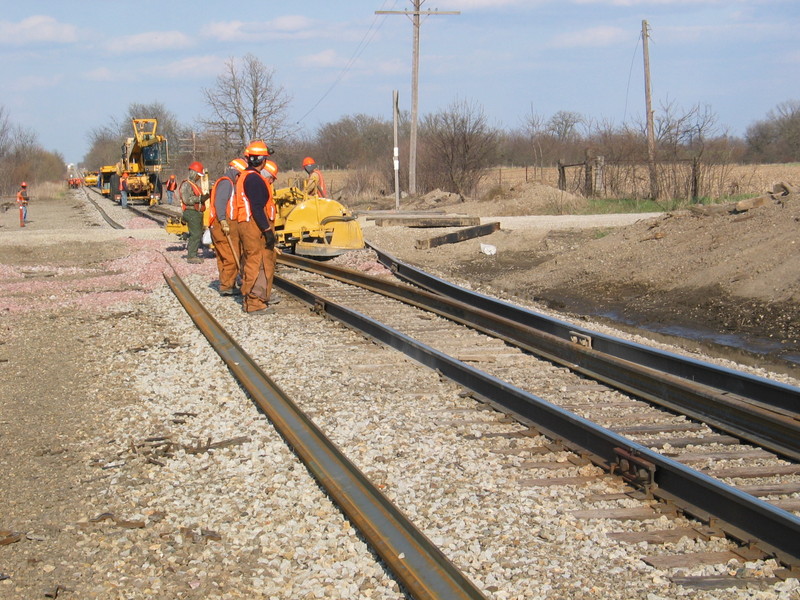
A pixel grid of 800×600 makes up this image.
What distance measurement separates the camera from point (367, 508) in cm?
459

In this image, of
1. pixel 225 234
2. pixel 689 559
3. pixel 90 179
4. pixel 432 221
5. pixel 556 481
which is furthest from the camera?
pixel 90 179

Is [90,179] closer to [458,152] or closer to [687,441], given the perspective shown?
[458,152]

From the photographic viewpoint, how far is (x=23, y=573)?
4129mm

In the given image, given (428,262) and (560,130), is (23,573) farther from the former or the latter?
(560,130)

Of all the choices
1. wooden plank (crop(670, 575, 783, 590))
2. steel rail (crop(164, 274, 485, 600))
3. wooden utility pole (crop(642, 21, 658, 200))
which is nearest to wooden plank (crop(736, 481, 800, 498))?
wooden plank (crop(670, 575, 783, 590))

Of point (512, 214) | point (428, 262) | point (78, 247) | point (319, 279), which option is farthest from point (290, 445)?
point (512, 214)

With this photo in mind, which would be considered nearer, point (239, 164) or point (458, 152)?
point (239, 164)

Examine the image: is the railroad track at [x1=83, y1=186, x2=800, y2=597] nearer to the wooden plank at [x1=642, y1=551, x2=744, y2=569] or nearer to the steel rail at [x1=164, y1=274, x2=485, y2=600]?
the wooden plank at [x1=642, y1=551, x2=744, y2=569]

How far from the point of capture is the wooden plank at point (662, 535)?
13.9 ft

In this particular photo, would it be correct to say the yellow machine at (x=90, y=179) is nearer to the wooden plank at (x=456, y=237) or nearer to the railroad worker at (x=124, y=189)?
the railroad worker at (x=124, y=189)

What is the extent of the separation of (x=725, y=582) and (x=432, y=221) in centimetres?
2073

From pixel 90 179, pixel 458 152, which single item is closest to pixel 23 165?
pixel 90 179

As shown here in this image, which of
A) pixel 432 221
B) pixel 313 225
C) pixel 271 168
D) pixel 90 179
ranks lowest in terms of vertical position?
pixel 432 221

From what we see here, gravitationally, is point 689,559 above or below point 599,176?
below
